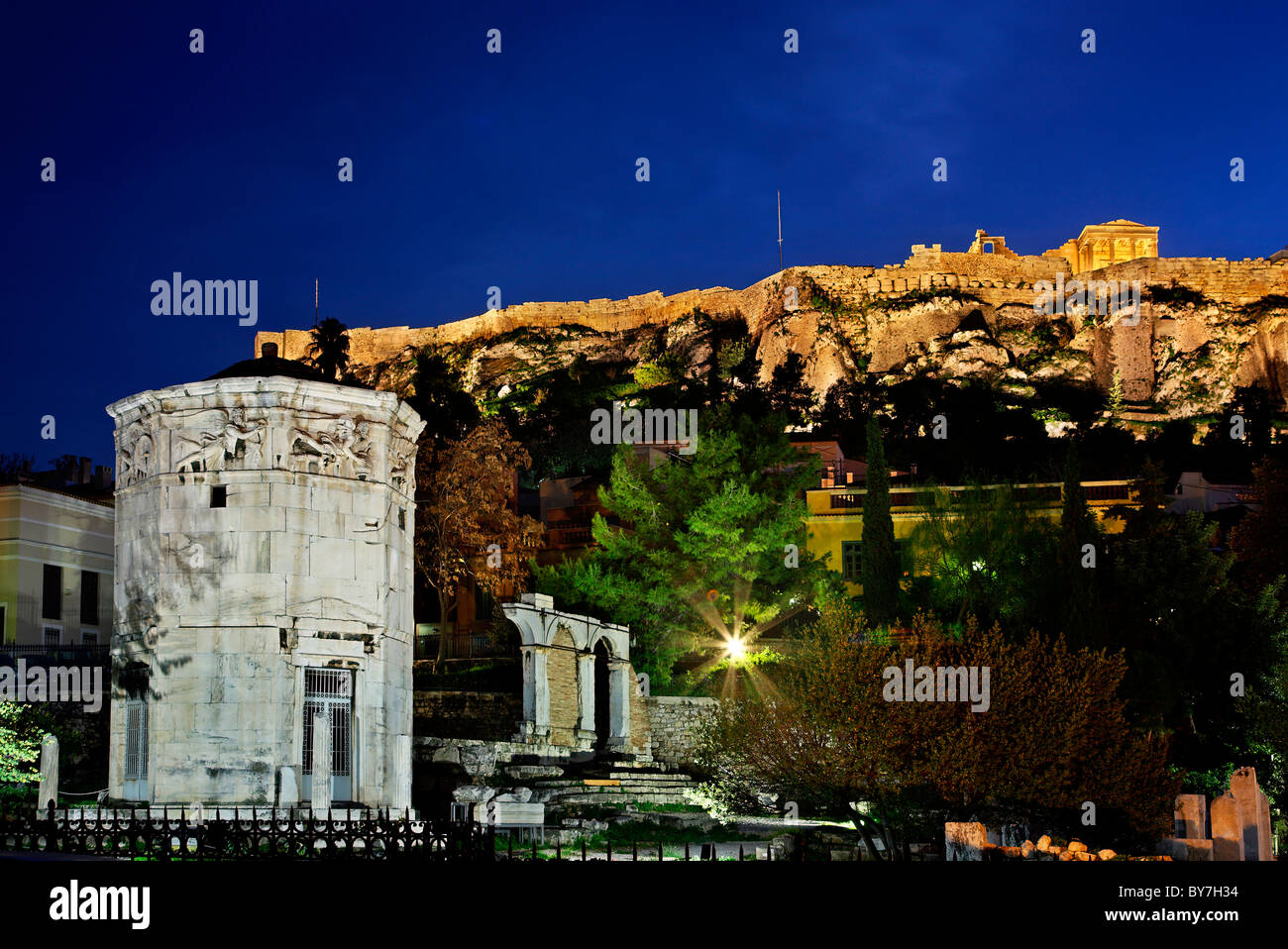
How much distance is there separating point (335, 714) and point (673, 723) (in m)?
14.2

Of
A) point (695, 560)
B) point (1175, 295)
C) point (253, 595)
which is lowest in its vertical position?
point (253, 595)

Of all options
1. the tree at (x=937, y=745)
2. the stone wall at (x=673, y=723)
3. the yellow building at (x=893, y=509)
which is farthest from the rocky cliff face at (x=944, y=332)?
the tree at (x=937, y=745)

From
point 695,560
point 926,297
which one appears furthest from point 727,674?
point 926,297

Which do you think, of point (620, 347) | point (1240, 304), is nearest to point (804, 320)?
point (620, 347)

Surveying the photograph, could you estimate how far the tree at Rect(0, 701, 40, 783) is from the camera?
76.5 ft

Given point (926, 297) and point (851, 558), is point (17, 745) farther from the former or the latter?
point (926, 297)

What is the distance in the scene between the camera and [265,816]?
19.6 metres

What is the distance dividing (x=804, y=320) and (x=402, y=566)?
73.7 m

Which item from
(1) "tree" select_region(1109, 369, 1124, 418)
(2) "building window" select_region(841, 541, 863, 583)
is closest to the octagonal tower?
(2) "building window" select_region(841, 541, 863, 583)

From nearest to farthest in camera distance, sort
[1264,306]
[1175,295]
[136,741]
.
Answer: [136,741] → [1264,306] → [1175,295]

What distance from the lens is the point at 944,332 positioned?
3738 inches

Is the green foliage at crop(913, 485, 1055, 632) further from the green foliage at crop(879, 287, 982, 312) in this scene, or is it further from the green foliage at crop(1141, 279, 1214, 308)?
the green foliage at crop(1141, 279, 1214, 308)

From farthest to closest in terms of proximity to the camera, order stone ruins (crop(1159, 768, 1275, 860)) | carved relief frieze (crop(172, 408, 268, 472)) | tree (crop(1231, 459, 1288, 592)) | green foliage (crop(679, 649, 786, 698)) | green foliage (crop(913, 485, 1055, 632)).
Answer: tree (crop(1231, 459, 1288, 592)) → green foliage (crop(913, 485, 1055, 632)) → green foliage (crop(679, 649, 786, 698)) → carved relief frieze (crop(172, 408, 268, 472)) → stone ruins (crop(1159, 768, 1275, 860))

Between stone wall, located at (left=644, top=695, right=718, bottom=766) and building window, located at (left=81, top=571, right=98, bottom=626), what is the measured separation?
17036 mm
